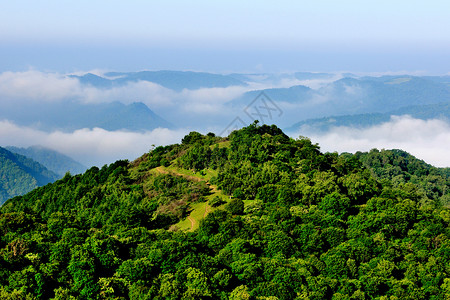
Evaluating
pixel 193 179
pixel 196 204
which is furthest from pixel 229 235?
pixel 193 179

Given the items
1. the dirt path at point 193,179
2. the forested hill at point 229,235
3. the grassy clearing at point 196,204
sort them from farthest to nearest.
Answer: the dirt path at point 193,179, the grassy clearing at point 196,204, the forested hill at point 229,235

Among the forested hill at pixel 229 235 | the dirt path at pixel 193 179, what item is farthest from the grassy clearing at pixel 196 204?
the forested hill at pixel 229 235

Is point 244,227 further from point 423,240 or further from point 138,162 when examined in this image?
point 138,162

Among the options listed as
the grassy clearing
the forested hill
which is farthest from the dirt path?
the forested hill

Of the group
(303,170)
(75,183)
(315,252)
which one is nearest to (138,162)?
(75,183)

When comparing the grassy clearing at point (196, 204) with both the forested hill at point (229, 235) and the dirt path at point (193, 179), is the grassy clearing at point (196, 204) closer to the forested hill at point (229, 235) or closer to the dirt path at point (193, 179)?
the dirt path at point (193, 179)

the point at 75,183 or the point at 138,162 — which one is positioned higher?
the point at 138,162

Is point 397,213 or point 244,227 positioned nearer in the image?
point 244,227

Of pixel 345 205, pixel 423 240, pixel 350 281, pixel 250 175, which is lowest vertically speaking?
pixel 350 281
